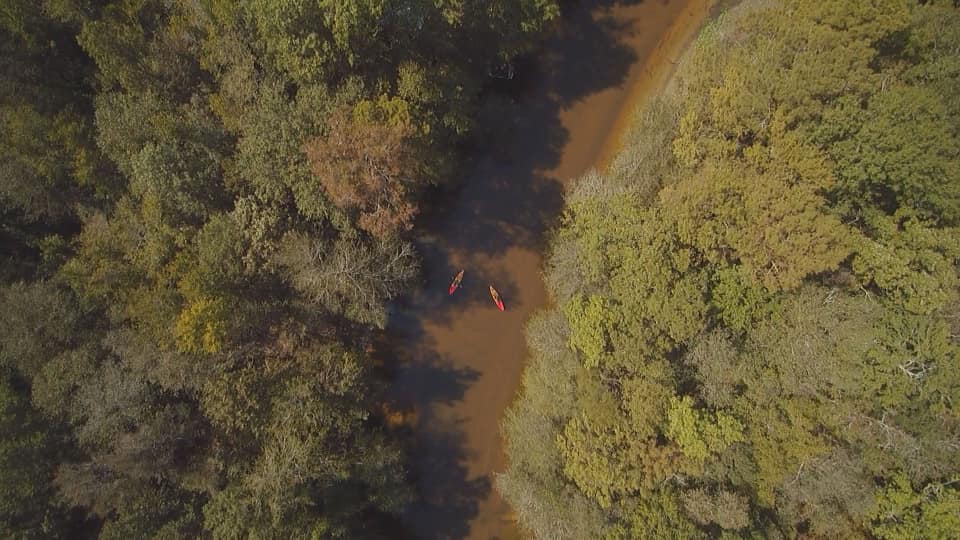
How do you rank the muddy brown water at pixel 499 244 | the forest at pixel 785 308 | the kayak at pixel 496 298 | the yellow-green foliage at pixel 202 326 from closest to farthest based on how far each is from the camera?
1. the forest at pixel 785 308
2. the yellow-green foliage at pixel 202 326
3. the muddy brown water at pixel 499 244
4. the kayak at pixel 496 298

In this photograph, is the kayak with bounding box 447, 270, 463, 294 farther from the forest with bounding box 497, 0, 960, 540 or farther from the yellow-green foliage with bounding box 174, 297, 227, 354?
the yellow-green foliage with bounding box 174, 297, 227, 354

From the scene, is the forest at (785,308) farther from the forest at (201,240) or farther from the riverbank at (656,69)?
the forest at (201,240)

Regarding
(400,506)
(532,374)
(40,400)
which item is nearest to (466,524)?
(400,506)

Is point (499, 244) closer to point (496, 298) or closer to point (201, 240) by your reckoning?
point (496, 298)

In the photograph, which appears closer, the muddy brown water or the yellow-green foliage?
the yellow-green foliage

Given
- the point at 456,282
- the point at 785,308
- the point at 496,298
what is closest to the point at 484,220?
the point at 456,282

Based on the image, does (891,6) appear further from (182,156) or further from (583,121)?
(182,156)

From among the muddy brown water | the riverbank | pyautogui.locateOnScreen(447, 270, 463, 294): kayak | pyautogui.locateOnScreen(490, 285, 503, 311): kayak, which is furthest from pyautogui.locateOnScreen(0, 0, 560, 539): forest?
the riverbank

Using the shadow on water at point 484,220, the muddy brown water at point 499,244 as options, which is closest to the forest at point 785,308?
the muddy brown water at point 499,244
